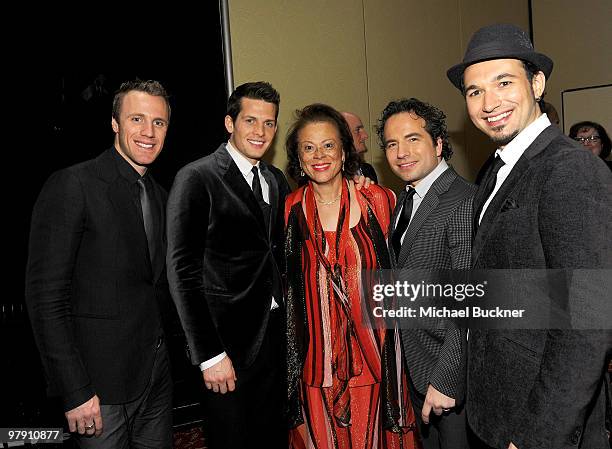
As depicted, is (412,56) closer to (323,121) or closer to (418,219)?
(323,121)

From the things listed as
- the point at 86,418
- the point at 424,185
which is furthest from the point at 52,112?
the point at 424,185

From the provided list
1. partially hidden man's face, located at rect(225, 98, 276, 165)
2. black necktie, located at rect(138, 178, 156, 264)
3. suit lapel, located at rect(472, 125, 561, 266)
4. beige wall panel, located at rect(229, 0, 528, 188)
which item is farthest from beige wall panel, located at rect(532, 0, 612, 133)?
black necktie, located at rect(138, 178, 156, 264)

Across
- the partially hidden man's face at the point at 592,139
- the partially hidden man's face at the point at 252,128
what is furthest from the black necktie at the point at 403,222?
the partially hidden man's face at the point at 592,139

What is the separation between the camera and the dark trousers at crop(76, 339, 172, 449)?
2.03 meters

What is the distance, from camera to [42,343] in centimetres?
193

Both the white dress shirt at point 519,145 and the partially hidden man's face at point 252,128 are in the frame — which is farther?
the partially hidden man's face at point 252,128

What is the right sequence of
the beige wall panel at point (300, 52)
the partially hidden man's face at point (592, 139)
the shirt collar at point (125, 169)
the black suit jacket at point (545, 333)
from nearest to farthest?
the black suit jacket at point (545, 333) < the shirt collar at point (125, 169) < the beige wall panel at point (300, 52) < the partially hidden man's face at point (592, 139)

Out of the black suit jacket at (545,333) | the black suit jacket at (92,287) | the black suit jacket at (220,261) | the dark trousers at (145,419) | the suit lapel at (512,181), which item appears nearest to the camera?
the black suit jacket at (545,333)

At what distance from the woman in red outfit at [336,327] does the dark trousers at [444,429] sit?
0.29 m

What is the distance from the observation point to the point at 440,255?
2027mm

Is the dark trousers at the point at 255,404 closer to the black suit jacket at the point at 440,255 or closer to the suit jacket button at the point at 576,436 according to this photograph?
the black suit jacket at the point at 440,255

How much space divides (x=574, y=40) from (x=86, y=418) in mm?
5996

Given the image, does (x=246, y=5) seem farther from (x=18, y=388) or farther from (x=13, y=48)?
(x=18, y=388)

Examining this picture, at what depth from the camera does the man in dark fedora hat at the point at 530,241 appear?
1219 millimetres
